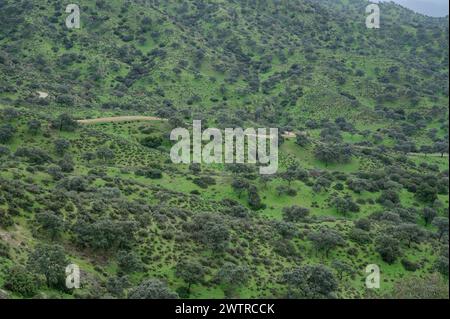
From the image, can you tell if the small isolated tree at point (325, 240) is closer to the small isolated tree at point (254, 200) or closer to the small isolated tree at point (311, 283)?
the small isolated tree at point (311, 283)

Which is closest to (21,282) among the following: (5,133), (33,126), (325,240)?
(325,240)

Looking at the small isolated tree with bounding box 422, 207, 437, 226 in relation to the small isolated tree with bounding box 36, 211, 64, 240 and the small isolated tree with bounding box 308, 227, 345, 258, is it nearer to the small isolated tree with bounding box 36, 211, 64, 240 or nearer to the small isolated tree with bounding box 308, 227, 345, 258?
the small isolated tree with bounding box 308, 227, 345, 258

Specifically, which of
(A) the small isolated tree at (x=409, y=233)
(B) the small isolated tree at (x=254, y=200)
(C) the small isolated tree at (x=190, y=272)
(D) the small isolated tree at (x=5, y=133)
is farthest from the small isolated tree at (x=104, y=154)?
(A) the small isolated tree at (x=409, y=233)
